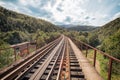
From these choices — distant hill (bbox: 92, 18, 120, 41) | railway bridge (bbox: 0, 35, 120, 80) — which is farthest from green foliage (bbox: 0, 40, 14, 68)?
distant hill (bbox: 92, 18, 120, 41)

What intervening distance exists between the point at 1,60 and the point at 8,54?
2046 mm

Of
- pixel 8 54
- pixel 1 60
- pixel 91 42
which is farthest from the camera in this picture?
pixel 91 42

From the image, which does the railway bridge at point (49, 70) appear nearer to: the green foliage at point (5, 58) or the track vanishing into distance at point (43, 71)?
the track vanishing into distance at point (43, 71)

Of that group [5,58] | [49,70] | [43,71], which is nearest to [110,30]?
[5,58]

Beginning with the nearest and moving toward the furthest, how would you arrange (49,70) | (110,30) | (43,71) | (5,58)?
(43,71), (49,70), (5,58), (110,30)

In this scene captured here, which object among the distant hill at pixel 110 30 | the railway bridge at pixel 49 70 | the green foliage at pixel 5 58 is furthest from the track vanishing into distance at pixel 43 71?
the distant hill at pixel 110 30

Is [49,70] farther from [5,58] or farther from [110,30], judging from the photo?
[110,30]

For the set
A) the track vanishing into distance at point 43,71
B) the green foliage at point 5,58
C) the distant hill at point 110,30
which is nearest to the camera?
the track vanishing into distance at point 43,71

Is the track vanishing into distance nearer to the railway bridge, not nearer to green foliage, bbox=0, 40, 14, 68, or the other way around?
the railway bridge

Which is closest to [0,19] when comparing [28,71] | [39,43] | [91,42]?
[91,42]

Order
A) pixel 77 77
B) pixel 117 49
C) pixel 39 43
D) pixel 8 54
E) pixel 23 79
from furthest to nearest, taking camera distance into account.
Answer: pixel 39 43 < pixel 117 49 < pixel 8 54 < pixel 77 77 < pixel 23 79

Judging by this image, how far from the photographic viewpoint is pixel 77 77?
22.3ft

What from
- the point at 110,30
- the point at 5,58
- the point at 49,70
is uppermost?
the point at 110,30

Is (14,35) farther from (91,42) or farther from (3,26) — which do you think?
(91,42)
